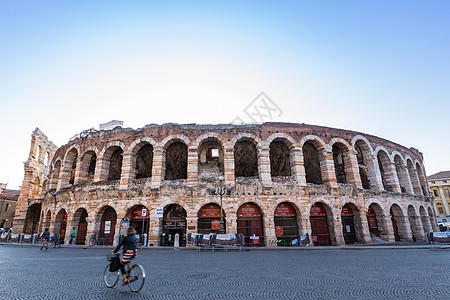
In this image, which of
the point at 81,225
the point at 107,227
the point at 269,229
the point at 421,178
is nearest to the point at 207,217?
the point at 269,229

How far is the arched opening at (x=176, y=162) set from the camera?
22484 mm

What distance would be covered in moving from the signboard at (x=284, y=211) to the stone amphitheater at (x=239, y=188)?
8 cm

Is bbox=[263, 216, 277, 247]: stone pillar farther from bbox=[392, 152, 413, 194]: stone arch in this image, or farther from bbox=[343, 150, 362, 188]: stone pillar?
bbox=[392, 152, 413, 194]: stone arch

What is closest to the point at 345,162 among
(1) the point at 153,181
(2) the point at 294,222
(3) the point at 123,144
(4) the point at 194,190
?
(2) the point at 294,222

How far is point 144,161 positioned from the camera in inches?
902

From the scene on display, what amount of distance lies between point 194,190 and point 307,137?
10.5 metres

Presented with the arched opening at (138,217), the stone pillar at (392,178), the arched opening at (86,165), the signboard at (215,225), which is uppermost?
the arched opening at (86,165)

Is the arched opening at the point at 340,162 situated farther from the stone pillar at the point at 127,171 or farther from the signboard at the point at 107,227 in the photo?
the signboard at the point at 107,227

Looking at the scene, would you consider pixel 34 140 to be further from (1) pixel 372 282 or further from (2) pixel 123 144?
(1) pixel 372 282

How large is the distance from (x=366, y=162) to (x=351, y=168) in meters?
2.85

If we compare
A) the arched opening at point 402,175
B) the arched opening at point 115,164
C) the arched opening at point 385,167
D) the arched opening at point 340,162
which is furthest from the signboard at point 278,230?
the arched opening at point 115,164

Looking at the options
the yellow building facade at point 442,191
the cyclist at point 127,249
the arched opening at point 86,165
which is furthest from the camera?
the yellow building facade at point 442,191

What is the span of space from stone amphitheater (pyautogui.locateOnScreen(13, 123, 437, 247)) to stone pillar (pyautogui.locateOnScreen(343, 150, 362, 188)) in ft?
0.28

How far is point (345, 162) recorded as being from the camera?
2122 centimetres
